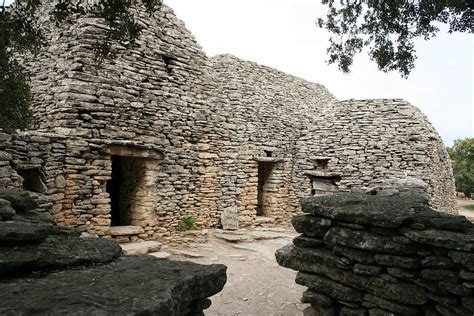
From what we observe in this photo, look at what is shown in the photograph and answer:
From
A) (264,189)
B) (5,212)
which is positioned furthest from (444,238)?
(264,189)

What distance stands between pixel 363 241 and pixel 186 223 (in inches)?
252

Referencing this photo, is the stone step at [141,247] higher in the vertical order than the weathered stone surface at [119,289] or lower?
lower

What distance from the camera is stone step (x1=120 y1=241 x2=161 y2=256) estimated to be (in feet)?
25.5

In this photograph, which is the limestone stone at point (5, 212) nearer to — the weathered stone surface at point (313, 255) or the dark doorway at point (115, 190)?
the weathered stone surface at point (313, 255)

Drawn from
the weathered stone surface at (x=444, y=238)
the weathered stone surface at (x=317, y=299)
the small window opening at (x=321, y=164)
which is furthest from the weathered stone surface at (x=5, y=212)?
the small window opening at (x=321, y=164)

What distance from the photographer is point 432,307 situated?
3646mm

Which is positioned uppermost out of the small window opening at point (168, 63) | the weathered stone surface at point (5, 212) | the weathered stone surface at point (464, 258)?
the small window opening at point (168, 63)

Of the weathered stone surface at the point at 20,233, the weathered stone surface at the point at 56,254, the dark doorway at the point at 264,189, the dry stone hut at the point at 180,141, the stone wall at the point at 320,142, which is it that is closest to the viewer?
the weathered stone surface at the point at 56,254

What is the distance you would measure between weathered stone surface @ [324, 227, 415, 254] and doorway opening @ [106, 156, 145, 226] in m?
5.92

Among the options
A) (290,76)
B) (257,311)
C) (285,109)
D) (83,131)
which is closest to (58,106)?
(83,131)

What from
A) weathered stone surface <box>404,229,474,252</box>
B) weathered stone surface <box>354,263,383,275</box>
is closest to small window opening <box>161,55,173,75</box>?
weathered stone surface <box>354,263,383,275</box>

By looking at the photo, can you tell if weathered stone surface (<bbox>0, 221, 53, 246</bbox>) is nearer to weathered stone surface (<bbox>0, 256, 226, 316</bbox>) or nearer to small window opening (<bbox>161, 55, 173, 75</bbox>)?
weathered stone surface (<bbox>0, 256, 226, 316</bbox>)

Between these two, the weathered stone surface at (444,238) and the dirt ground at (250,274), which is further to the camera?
the dirt ground at (250,274)

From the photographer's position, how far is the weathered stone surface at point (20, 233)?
2594 millimetres
